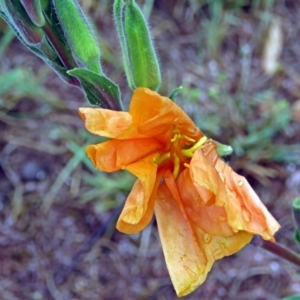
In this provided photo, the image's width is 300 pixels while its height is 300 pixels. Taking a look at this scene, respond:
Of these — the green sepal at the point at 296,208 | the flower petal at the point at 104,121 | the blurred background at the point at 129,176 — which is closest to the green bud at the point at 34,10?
the flower petal at the point at 104,121

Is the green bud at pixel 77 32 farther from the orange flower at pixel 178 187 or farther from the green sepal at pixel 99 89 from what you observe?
the orange flower at pixel 178 187

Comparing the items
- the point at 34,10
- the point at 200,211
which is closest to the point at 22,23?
the point at 34,10

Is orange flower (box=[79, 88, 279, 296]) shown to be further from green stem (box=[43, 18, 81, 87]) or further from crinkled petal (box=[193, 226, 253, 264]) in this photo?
green stem (box=[43, 18, 81, 87])

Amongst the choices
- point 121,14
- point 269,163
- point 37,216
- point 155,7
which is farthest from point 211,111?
point 121,14

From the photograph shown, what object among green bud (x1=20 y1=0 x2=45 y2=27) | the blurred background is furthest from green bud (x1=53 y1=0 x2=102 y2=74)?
the blurred background

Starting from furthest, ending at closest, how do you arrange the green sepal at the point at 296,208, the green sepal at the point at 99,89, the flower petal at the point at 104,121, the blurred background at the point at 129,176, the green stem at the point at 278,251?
1. the blurred background at the point at 129,176
2. the green stem at the point at 278,251
3. the green sepal at the point at 296,208
4. the green sepal at the point at 99,89
5. the flower petal at the point at 104,121
